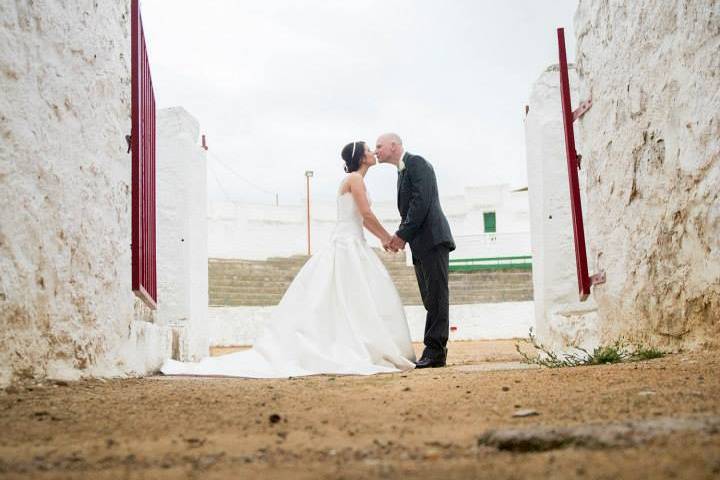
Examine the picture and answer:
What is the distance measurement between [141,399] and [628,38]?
305 cm

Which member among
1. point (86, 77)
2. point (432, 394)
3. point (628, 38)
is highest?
point (628, 38)

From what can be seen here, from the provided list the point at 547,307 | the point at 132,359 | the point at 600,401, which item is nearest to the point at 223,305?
the point at 547,307

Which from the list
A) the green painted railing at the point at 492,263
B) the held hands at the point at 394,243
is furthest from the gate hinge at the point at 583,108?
the green painted railing at the point at 492,263

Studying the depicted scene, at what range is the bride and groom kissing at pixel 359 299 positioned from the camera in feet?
15.2

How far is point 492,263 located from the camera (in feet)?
66.3

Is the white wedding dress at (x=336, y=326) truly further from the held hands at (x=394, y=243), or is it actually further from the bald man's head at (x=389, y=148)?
the bald man's head at (x=389, y=148)

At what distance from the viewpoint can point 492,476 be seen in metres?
1.27

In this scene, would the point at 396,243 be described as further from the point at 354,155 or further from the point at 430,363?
the point at 430,363

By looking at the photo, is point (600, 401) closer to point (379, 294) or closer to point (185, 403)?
point (185, 403)

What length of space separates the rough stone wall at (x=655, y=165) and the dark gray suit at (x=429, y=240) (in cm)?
110

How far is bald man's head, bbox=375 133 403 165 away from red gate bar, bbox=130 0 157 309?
175cm

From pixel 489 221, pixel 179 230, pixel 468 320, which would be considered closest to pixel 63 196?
pixel 179 230

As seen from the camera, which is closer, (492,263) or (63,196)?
(63,196)

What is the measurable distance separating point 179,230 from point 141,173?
9.78 ft
